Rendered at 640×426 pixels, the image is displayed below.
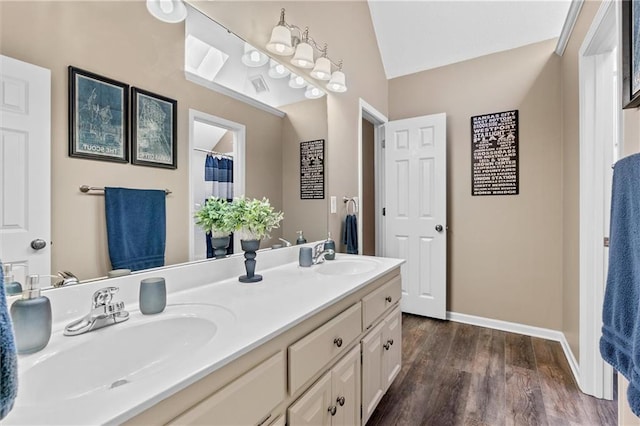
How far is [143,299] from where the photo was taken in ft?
3.26

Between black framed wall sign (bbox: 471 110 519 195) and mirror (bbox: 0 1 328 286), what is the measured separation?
7.70ft

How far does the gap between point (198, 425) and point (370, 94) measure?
2986mm

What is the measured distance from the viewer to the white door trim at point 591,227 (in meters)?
1.82

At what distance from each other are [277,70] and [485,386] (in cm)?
238

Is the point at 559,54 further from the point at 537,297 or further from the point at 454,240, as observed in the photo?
the point at 537,297

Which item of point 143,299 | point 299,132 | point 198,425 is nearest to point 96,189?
point 143,299

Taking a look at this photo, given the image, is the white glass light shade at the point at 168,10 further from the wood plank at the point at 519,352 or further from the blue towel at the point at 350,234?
the wood plank at the point at 519,352

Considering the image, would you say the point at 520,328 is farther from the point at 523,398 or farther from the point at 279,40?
the point at 279,40

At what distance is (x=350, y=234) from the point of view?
256cm

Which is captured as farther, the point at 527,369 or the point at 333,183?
the point at 333,183

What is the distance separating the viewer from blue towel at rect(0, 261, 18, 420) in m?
0.42

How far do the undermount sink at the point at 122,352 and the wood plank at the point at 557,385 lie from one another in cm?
199

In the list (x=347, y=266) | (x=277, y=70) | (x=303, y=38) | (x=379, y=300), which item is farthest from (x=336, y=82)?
(x=379, y=300)

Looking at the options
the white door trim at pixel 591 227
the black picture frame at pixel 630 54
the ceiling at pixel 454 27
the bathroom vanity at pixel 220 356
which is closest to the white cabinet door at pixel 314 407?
Answer: the bathroom vanity at pixel 220 356
